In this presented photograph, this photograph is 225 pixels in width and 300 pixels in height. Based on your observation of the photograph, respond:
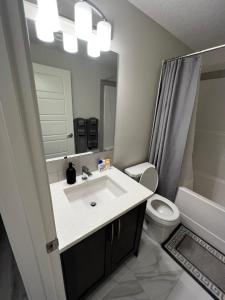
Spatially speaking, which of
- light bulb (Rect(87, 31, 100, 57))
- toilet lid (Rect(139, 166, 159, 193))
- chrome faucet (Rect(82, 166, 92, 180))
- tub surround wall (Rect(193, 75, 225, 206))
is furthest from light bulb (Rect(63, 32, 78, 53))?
tub surround wall (Rect(193, 75, 225, 206))

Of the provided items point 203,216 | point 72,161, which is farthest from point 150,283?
point 72,161

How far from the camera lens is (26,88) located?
314mm

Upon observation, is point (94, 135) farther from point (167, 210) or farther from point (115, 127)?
point (167, 210)

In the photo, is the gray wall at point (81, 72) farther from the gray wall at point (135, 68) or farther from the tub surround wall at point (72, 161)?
the tub surround wall at point (72, 161)

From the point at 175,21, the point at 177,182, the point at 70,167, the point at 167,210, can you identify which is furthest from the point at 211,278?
the point at 175,21

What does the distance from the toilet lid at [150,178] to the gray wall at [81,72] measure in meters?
0.84

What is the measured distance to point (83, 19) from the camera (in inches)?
35.0

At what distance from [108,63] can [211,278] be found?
2.06 metres

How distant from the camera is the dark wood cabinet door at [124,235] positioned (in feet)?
3.10

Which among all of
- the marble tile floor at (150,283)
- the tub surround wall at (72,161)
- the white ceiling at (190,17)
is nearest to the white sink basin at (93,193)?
the tub surround wall at (72,161)

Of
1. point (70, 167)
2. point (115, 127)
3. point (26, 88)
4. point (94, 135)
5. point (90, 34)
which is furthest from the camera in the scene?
point (115, 127)

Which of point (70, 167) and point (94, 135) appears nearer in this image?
point (70, 167)

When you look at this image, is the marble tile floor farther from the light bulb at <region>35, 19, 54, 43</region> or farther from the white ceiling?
the white ceiling

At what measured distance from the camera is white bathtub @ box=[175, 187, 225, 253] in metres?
1.41
